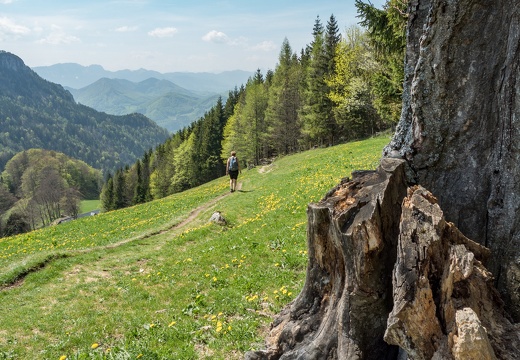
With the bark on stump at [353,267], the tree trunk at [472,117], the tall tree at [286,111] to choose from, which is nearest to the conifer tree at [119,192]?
the tall tree at [286,111]

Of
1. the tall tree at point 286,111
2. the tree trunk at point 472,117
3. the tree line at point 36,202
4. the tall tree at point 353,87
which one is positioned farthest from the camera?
the tree line at point 36,202

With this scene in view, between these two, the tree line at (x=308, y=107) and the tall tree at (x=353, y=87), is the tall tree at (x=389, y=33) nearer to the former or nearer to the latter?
the tree line at (x=308, y=107)

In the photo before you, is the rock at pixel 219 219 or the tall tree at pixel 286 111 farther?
the tall tree at pixel 286 111

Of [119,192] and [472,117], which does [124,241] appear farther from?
[119,192]

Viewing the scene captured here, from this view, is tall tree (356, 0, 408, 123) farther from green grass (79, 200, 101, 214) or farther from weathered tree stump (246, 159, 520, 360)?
green grass (79, 200, 101, 214)

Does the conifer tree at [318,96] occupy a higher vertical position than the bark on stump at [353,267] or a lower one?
higher

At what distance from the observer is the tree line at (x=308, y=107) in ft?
65.5

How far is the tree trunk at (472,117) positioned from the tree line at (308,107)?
12801mm

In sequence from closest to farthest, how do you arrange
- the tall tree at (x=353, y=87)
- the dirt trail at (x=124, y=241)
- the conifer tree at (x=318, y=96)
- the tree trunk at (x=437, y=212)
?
the tree trunk at (x=437, y=212)
the dirt trail at (x=124, y=241)
the tall tree at (x=353, y=87)
the conifer tree at (x=318, y=96)

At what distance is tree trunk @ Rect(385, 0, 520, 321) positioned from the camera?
439cm

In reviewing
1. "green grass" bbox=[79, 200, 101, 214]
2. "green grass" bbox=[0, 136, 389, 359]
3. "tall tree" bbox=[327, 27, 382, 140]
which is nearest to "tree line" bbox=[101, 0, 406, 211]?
"tall tree" bbox=[327, 27, 382, 140]

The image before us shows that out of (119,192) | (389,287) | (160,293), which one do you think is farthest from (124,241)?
(119,192)

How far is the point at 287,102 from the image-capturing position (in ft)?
229

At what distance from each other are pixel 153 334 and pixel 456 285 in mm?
7291
